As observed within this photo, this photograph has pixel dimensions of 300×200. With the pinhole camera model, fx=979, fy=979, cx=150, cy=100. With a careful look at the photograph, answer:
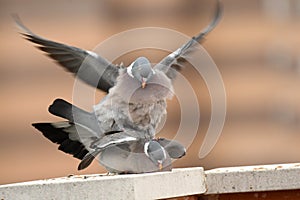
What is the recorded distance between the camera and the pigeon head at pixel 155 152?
2641mm

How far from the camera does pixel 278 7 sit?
6406 millimetres

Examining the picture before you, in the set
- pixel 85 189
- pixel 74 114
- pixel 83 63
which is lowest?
pixel 85 189

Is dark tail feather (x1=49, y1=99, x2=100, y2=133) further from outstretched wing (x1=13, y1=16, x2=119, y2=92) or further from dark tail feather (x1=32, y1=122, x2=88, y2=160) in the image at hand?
outstretched wing (x1=13, y1=16, x2=119, y2=92)

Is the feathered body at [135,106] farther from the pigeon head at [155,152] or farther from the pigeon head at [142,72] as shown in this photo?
the pigeon head at [155,152]

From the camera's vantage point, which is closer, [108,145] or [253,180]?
[253,180]

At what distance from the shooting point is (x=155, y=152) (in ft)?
8.80

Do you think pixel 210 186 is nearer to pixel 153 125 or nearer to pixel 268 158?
pixel 153 125

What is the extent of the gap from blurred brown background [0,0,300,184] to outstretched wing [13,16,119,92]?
9.57 feet

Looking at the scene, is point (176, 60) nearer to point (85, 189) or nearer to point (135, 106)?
point (135, 106)

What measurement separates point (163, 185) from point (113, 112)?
84 cm

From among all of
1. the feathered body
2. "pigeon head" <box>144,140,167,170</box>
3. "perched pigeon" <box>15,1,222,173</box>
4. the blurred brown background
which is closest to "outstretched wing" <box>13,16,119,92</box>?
"perched pigeon" <box>15,1,222,173</box>

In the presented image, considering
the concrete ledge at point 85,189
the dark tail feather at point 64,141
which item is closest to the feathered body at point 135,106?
the dark tail feather at point 64,141

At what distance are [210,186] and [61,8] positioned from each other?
412 cm

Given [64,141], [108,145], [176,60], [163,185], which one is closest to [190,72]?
[176,60]
